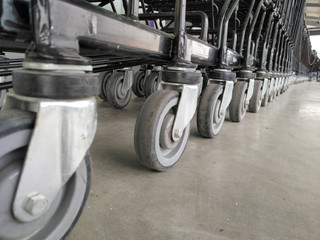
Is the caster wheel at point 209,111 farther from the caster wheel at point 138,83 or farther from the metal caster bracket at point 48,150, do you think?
the caster wheel at point 138,83

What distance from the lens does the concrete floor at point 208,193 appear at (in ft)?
2.01

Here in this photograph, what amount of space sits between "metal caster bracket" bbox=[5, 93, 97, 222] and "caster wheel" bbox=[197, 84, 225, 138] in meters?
0.85

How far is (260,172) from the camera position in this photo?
3.17 feet

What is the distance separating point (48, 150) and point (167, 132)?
51 centimetres

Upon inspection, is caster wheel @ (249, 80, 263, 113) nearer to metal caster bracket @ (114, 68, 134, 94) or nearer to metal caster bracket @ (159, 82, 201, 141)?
metal caster bracket @ (114, 68, 134, 94)

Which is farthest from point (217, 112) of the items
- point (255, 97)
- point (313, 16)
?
point (313, 16)

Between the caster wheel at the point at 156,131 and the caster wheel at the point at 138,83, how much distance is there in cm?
165

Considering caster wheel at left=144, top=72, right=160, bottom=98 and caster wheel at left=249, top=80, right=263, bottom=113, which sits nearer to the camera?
caster wheel at left=249, top=80, right=263, bottom=113

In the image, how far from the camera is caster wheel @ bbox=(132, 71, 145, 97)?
8.30 feet

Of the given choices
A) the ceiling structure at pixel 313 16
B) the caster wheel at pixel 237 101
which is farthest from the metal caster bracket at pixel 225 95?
the ceiling structure at pixel 313 16

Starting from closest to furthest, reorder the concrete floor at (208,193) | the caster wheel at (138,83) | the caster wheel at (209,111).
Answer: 1. the concrete floor at (208,193)
2. the caster wheel at (209,111)
3. the caster wheel at (138,83)

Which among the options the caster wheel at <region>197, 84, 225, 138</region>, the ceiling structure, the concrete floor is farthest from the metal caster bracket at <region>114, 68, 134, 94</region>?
the ceiling structure

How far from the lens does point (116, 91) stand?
6.39 ft

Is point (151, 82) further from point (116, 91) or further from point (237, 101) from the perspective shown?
point (237, 101)
